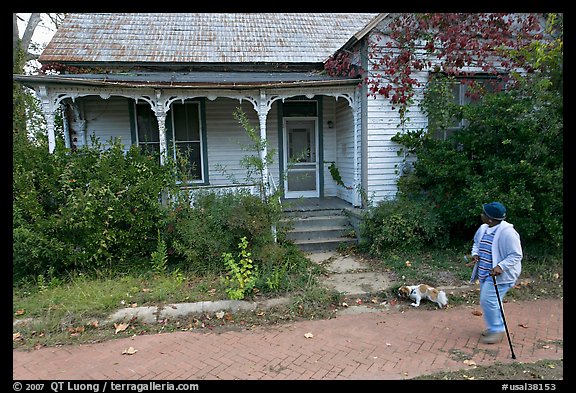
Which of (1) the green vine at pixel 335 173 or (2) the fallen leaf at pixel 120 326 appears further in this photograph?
Result: (1) the green vine at pixel 335 173

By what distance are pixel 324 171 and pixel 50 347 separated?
7700 millimetres

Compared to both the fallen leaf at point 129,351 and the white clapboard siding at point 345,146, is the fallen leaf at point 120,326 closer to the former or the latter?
the fallen leaf at point 129,351

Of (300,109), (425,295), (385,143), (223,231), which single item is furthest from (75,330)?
(300,109)

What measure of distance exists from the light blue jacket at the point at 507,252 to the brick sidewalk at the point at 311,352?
81cm

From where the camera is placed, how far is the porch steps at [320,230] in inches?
306

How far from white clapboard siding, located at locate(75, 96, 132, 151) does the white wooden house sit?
0.03 m

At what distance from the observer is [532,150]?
244 inches

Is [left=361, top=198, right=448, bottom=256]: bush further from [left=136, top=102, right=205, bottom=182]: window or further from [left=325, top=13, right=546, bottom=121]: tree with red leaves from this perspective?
[left=136, top=102, right=205, bottom=182]: window

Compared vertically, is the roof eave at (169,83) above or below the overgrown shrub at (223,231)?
above

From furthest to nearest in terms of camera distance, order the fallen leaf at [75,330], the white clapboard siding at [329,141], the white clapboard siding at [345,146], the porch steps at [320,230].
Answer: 1. the white clapboard siding at [329,141]
2. the white clapboard siding at [345,146]
3. the porch steps at [320,230]
4. the fallen leaf at [75,330]

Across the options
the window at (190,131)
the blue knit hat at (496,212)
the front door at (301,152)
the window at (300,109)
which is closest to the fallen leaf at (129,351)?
the blue knit hat at (496,212)

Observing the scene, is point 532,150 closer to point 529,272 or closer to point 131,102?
point 529,272

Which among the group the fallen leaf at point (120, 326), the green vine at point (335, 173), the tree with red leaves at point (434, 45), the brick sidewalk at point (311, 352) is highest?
the tree with red leaves at point (434, 45)

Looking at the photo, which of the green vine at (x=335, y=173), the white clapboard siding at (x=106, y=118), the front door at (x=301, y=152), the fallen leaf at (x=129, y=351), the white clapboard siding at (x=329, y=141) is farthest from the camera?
the white clapboard siding at (x=329, y=141)
